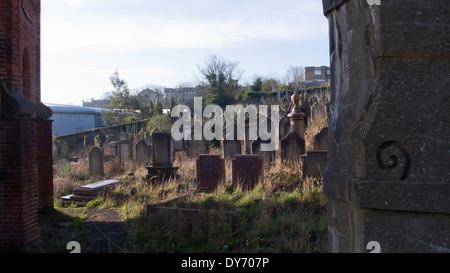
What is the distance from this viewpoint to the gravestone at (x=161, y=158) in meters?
10.5

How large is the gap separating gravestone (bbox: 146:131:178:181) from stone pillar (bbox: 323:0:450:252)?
27.8 feet

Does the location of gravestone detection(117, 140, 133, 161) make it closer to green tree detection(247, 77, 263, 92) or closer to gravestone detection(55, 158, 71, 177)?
gravestone detection(55, 158, 71, 177)

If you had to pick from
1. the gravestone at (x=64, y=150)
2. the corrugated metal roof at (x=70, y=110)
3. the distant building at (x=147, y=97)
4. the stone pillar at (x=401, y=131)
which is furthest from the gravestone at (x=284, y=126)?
the corrugated metal roof at (x=70, y=110)

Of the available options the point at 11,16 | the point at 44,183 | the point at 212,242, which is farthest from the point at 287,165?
the point at 11,16

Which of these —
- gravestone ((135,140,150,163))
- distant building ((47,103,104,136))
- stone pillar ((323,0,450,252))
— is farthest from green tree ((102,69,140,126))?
stone pillar ((323,0,450,252))

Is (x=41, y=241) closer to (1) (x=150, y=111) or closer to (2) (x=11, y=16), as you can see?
(2) (x=11, y=16)

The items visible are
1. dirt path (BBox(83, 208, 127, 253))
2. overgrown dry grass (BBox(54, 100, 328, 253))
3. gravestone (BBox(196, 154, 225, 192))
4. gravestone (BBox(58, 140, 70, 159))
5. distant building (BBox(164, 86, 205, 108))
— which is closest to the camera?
overgrown dry grass (BBox(54, 100, 328, 253))

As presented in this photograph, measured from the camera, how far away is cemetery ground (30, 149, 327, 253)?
225 inches

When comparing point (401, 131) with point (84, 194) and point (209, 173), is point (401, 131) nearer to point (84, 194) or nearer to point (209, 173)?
point (209, 173)

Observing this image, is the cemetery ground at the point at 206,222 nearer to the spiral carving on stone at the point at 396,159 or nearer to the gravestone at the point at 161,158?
the gravestone at the point at 161,158

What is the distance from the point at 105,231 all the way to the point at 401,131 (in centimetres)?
572

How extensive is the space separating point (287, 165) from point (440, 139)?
23.9 feet

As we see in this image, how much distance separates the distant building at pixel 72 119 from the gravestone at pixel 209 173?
105 ft

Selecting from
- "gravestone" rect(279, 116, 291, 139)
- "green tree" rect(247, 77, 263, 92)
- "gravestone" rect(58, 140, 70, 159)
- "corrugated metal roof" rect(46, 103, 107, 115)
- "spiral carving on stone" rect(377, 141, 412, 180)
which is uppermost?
"green tree" rect(247, 77, 263, 92)
